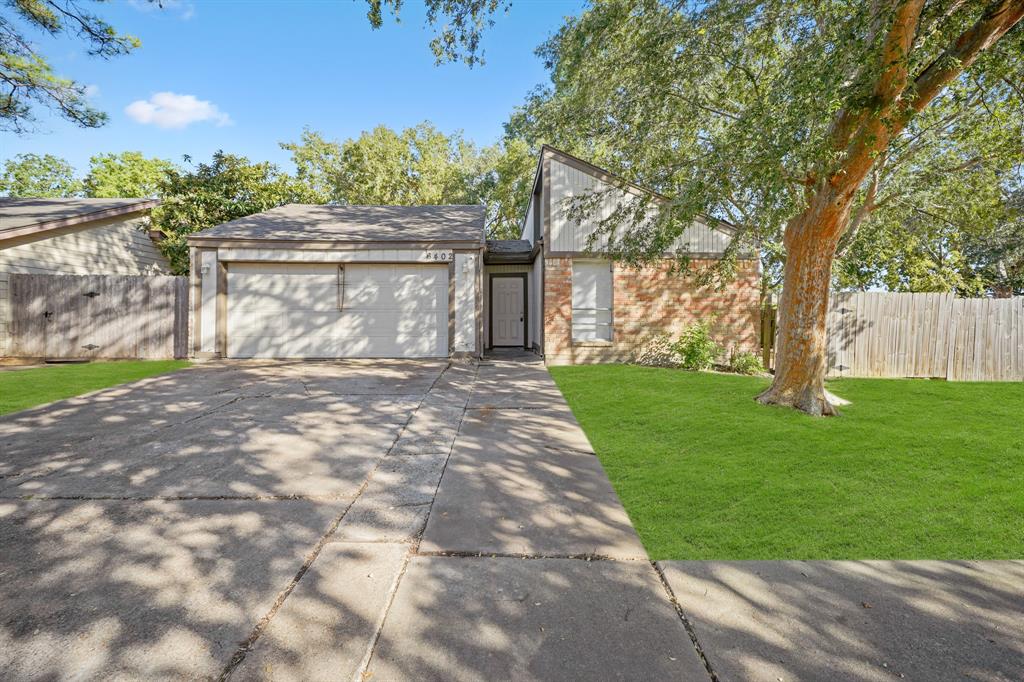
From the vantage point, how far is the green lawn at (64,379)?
6519 mm

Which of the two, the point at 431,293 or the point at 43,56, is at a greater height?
the point at 43,56

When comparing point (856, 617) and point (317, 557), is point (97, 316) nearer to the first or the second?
point (317, 557)

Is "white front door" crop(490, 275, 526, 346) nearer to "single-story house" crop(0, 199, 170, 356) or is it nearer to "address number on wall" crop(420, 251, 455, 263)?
"address number on wall" crop(420, 251, 455, 263)

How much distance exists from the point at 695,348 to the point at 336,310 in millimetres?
8547

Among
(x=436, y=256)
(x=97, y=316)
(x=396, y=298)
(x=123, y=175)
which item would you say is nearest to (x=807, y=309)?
(x=436, y=256)

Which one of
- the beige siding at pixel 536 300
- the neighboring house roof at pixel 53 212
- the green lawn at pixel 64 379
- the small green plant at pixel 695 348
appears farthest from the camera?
the beige siding at pixel 536 300

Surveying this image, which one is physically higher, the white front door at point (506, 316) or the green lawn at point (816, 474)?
the white front door at point (506, 316)

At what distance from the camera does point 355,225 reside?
12.2m

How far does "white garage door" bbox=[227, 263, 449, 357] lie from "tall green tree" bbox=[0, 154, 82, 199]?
31877mm

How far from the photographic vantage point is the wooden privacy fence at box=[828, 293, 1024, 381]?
29.9 feet

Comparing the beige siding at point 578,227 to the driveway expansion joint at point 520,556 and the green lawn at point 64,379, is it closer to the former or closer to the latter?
the green lawn at point 64,379

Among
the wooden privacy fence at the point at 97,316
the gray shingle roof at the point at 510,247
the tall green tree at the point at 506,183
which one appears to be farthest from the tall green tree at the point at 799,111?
the tall green tree at the point at 506,183

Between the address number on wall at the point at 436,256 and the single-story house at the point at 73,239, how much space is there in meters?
9.94

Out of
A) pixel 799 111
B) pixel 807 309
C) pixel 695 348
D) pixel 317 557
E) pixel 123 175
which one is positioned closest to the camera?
pixel 317 557
